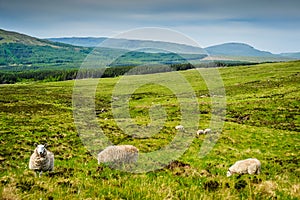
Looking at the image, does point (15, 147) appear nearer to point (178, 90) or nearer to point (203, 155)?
point (203, 155)

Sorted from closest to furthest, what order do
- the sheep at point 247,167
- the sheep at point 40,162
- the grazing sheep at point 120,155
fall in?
1. the sheep at point 40,162
2. the grazing sheep at point 120,155
3. the sheep at point 247,167

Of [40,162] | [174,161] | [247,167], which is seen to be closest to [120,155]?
[174,161]

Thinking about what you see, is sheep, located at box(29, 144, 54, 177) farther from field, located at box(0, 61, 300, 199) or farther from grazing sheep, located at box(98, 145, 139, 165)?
grazing sheep, located at box(98, 145, 139, 165)

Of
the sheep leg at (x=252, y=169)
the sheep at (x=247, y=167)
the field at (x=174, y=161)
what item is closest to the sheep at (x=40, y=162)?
the field at (x=174, y=161)

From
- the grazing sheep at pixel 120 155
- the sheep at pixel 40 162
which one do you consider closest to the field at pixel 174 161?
the sheep at pixel 40 162

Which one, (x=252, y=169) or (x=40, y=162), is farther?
(x=252, y=169)

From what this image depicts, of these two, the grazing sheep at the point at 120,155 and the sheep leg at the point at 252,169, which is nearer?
the grazing sheep at the point at 120,155

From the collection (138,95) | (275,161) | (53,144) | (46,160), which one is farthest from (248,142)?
(138,95)

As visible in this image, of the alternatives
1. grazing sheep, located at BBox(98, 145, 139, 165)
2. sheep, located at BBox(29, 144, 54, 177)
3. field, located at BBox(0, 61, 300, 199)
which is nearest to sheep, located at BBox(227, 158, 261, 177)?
field, located at BBox(0, 61, 300, 199)

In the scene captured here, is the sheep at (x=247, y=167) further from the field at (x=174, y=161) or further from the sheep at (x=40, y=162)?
the sheep at (x=40, y=162)

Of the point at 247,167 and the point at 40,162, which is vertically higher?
the point at 40,162

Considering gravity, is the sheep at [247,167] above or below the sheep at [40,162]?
below

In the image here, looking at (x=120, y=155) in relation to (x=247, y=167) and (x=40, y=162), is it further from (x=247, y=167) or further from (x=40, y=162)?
(x=247, y=167)

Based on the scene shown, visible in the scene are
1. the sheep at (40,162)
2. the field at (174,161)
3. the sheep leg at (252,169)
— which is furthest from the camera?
the sheep leg at (252,169)
